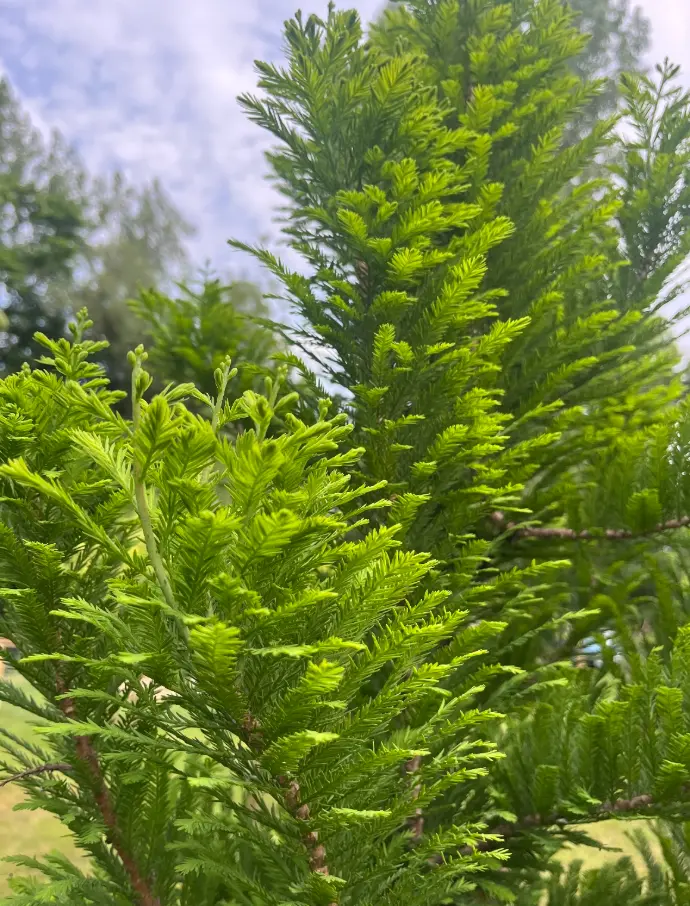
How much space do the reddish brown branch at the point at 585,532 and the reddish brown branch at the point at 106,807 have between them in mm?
1274

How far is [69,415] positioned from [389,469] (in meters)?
0.88

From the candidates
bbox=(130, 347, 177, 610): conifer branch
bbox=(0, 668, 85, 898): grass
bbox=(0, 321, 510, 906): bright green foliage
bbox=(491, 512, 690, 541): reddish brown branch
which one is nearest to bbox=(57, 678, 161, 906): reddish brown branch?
bbox=(0, 321, 510, 906): bright green foliage

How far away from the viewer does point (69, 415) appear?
1.07m

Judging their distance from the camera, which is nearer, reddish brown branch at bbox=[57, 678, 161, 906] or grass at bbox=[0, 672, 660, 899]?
reddish brown branch at bbox=[57, 678, 161, 906]

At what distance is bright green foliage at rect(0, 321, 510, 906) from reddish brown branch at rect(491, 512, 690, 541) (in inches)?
38.7

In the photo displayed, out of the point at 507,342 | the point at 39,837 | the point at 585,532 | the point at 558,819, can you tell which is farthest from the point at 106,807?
the point at 39,837

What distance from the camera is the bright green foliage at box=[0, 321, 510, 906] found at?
2.36 feet

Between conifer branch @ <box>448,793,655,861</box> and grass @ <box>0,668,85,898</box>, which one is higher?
conifer branch @ <box>448,793,655,861</box>

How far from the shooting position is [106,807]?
1.20 metres

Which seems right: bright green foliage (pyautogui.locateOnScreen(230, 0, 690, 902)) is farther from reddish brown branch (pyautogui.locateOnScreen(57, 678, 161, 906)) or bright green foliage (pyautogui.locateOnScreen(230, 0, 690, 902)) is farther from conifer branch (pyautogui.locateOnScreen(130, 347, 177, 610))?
reddish brown branch (pyautogui.locateOnScreen(57, 678, 161, 906))

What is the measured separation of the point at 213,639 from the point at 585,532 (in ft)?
5.36

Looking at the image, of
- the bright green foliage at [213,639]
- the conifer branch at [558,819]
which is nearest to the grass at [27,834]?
the bright green foliage at [213,639]

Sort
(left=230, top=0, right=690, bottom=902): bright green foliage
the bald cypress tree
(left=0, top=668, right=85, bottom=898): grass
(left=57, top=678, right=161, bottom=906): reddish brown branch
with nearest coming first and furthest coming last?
the bald cypress tree → (left=57, top=678, right=161, bottom=906): reddish brown branch → (left=230, top=0, right=690, bottom=902): bright green foliage → (left=0, top=668, right=85, bottom=898): grass

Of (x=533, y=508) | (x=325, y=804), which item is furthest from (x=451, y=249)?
(x=325, y=804)
